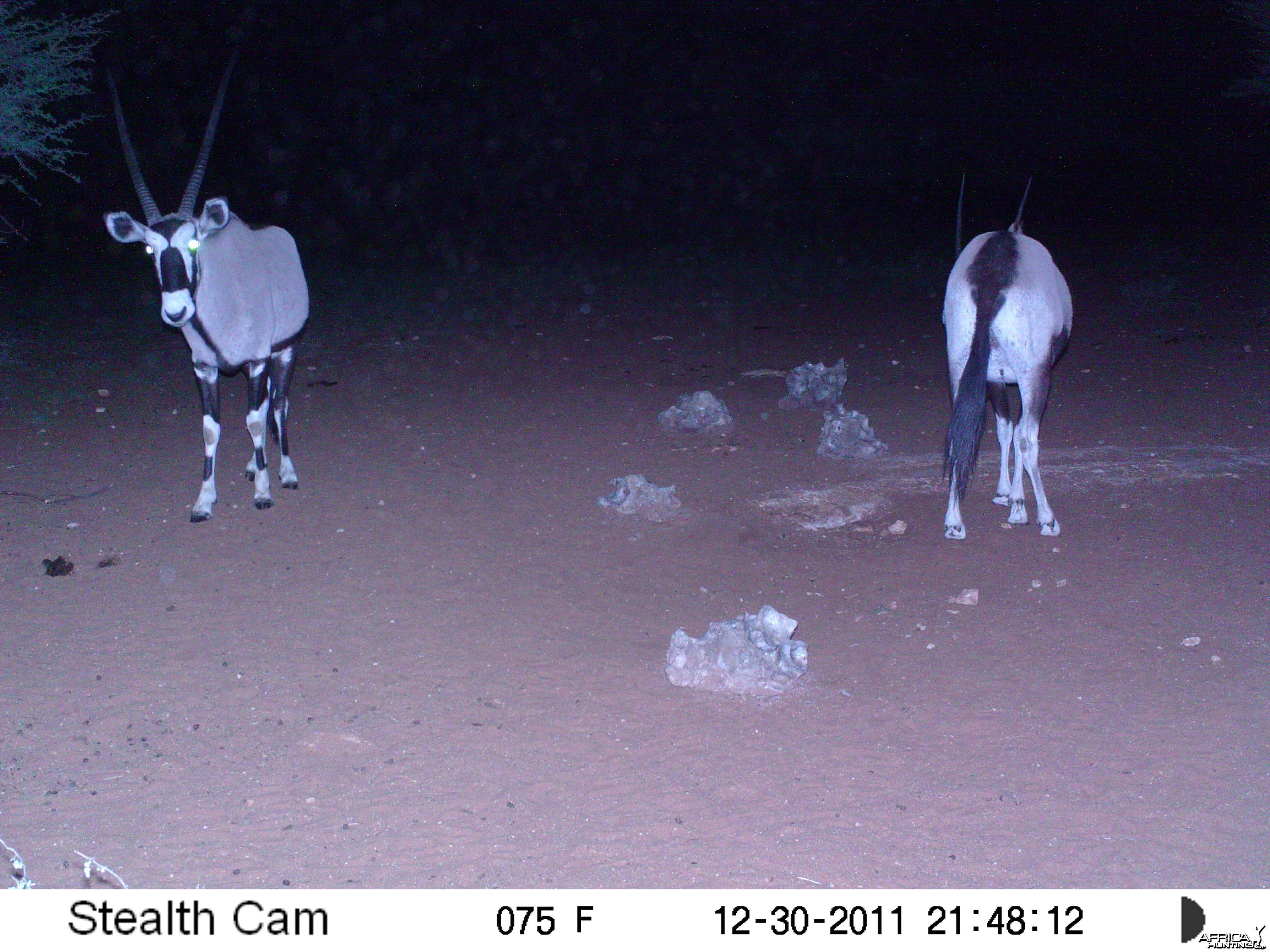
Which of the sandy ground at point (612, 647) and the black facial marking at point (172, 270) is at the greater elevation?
the black facial marking at point (172, 270)

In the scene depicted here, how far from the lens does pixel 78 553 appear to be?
6676 millimetres

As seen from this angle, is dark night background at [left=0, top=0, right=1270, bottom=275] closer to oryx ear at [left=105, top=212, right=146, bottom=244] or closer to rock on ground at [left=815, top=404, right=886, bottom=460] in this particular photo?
rock on ground at [left=815, top=404, right=886, bottom=460]

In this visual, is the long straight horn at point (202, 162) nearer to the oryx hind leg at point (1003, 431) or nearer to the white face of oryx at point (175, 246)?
the white face of oryx at point (175, 246)

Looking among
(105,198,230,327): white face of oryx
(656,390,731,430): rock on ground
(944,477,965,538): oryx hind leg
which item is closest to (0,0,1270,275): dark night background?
(656,390,731,430): rock on ground

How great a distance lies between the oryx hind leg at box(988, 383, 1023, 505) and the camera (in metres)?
7.27

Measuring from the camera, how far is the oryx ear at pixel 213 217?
665cm

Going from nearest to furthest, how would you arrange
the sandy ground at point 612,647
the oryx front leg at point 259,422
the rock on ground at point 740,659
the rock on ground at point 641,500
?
the sandy ground at point 612,647 → the rock on ground at point 740,659 → the rock on ground at point 641,500 → the oryx front leg at point 259,422

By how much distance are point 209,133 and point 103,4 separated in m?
14.2

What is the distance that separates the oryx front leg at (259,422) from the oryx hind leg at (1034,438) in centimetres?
488

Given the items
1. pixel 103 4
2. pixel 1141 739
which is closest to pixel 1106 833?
pixel 1141 739

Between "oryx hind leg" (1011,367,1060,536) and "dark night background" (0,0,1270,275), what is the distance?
10.1 m

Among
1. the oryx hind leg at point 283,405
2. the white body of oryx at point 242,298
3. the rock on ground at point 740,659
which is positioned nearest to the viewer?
the rock on ground at point 740,659

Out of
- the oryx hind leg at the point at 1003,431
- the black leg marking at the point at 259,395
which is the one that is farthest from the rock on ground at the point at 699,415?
the black leg marking at the point at 259,395

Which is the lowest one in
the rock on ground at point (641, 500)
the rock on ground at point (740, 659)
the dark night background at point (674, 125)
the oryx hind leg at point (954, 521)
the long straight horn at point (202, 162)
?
the rock on ground at point (740, 659)
